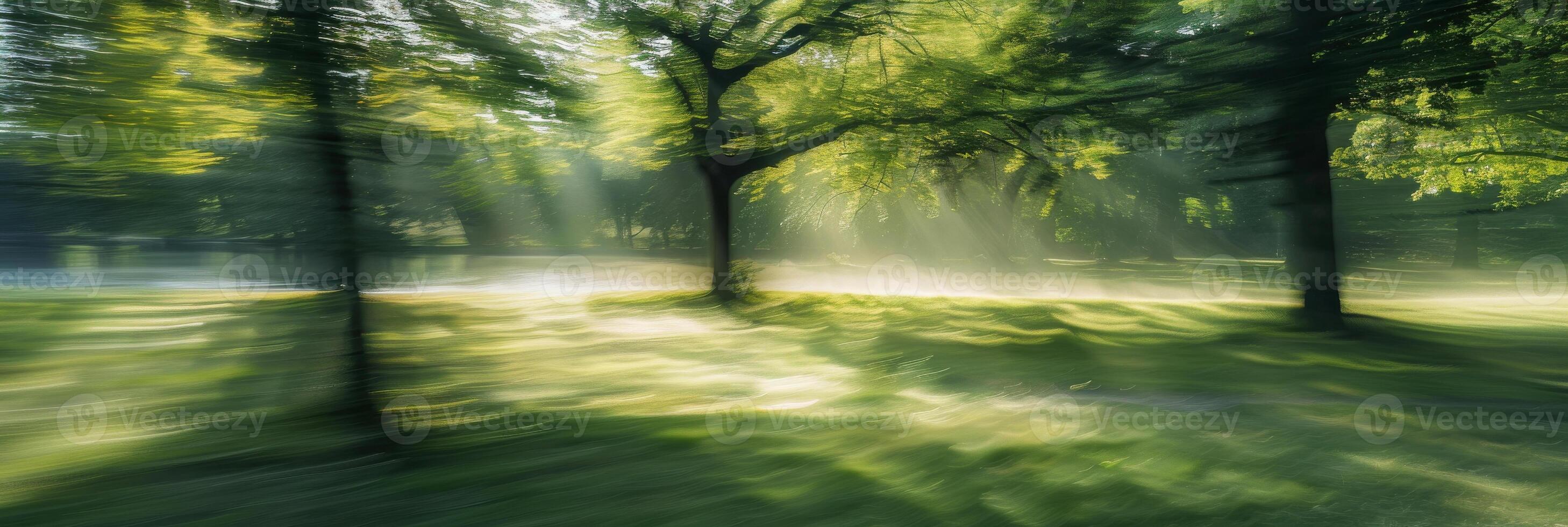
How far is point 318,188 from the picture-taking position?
5.79m

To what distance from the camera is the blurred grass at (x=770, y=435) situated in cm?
436

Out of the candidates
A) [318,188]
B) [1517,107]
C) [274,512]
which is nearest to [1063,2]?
[1517,107]

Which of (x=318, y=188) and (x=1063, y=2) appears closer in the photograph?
(x=318, y=188)

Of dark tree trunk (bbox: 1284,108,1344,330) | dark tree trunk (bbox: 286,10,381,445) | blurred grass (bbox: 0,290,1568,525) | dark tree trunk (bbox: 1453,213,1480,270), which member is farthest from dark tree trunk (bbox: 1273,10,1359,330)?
dark tree trunk (bbox: 1453,213,1480,270)

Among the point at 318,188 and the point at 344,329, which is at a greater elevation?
the point at 318,188

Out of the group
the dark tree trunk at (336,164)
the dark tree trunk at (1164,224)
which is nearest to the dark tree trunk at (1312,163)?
the dark tree trunk at (336,164)

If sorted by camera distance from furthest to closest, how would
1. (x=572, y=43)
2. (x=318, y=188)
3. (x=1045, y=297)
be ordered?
(x=1045, y=297) → (x=572, y=43) → (x=318, y=188)

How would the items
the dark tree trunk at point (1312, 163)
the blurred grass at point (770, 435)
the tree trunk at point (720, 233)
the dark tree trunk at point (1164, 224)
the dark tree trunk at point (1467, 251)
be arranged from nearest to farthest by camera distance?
the blurred grass at point (770, 435)
the dark tree trunk at point (1312, 163)
the tree trunk at point (720, 233)
the dark tree trunk at point (1467, 251)
the dark tree trunk at point (1164, 224)

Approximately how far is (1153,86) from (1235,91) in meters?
1.11

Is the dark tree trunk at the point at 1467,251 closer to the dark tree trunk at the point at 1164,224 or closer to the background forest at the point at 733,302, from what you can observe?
the background forest at the point at 733,302

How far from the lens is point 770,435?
6016 mm

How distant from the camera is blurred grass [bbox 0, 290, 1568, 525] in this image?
436 cm

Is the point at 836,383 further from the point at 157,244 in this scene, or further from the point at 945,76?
the point at 945,76

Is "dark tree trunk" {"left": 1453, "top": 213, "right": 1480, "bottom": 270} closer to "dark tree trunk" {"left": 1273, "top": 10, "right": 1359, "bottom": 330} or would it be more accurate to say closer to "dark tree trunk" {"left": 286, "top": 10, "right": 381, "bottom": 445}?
"dark tree trunk" {"left": 1273, "top": 10, "right": 1359, "bottom": 330}
